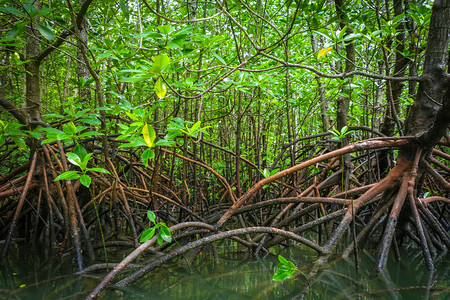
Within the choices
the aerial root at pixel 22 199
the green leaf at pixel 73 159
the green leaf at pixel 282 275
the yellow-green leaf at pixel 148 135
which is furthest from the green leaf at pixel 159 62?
the aerial root at pixel 22 199

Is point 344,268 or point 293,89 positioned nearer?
point 344,268

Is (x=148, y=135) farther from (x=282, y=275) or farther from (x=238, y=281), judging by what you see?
(x=238, y=281)

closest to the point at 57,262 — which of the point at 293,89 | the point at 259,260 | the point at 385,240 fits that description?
the point at 259,260

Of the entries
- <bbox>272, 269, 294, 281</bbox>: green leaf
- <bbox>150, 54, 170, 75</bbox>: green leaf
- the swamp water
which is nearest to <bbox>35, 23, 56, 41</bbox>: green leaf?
<bbox>150, 54, 170, 75</bbox>: green leaf

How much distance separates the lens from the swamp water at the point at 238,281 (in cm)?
164

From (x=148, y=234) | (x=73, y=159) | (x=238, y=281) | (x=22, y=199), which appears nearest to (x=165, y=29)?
(x=73, y=159)

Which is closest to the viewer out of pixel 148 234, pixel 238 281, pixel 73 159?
pixel 73 159

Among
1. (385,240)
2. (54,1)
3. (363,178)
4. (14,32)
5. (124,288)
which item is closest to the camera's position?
(14,32)

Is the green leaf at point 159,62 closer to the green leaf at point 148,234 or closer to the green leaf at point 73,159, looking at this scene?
the green leaf at point 73,159

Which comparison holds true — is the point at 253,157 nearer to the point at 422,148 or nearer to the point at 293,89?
the point at 293,89

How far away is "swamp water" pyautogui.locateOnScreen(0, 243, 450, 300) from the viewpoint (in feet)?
5.40

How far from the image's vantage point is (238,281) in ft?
6.23

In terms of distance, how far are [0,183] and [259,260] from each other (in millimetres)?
2707

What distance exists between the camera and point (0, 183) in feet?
→ 10.3
